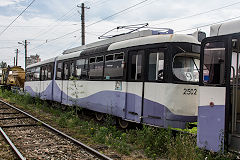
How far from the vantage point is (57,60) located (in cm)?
1460

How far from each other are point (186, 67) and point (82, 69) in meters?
5.41

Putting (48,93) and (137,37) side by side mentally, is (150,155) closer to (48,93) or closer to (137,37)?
(137,37)

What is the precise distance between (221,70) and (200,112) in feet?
3.32

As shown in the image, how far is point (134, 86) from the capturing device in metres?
8.04

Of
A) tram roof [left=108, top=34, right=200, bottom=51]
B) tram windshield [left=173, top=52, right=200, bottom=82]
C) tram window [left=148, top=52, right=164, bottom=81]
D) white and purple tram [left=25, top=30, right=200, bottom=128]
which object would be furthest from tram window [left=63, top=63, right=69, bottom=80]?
tram windshield [left=173, top=52, right=200, bottom=82]

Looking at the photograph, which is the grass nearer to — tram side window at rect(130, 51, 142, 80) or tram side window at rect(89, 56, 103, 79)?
tram side window at rect(130, 51, 142, 80)

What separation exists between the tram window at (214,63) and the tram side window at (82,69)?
246 inches

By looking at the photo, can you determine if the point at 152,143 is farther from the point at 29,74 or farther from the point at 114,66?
the point at 29,74

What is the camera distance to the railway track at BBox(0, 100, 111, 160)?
613 centimetres

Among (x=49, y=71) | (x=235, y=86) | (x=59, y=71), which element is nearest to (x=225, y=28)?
(x=235, y=86)

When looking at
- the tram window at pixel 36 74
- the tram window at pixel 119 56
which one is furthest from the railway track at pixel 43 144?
the tram window at pixel 36 74

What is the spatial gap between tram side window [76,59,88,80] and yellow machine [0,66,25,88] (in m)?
19.1

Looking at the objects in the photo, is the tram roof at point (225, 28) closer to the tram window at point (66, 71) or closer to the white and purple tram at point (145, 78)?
the white and purple tram at point (145, 78)

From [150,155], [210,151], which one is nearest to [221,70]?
[210,151]
